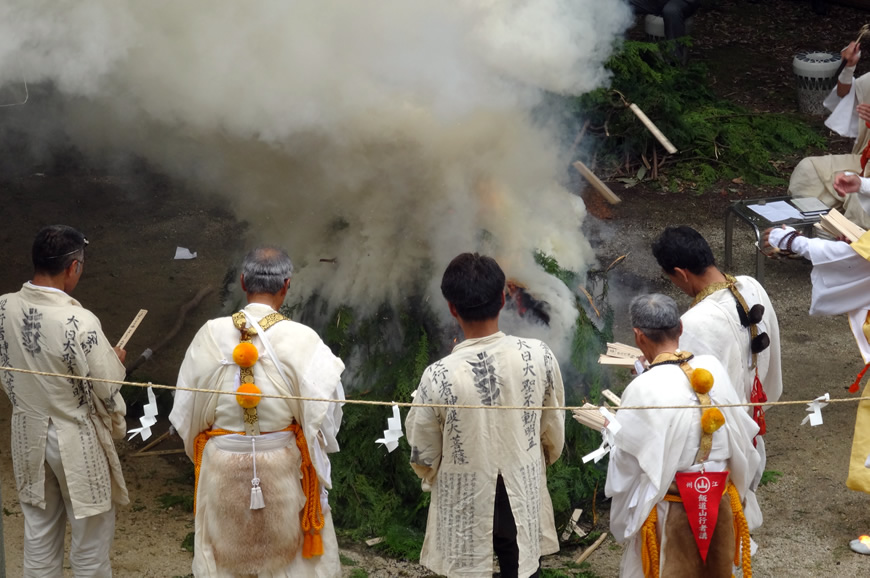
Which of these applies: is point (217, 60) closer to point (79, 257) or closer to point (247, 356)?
point (79, 257)

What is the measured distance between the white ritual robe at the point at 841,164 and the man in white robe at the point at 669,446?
13.8 ft

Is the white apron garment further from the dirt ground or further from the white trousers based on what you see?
the dirt ground

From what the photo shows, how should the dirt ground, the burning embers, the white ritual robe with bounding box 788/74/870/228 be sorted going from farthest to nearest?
the white ritual robe with bounding box 788/74/870/228 < the burning embers < the dirt ground

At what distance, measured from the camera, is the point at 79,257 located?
3.98 m

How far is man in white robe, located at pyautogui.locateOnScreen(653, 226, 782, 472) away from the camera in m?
4.04

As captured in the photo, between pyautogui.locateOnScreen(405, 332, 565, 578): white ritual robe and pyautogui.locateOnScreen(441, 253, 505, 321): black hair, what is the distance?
11 centimetres

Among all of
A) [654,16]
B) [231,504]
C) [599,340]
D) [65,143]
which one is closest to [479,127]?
[599,340]

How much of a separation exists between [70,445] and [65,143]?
6687 millimetres

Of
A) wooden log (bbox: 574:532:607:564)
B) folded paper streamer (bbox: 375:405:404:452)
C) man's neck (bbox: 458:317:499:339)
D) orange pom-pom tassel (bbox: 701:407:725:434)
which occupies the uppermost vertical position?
man's neck (bbox: 458:317:499:339)

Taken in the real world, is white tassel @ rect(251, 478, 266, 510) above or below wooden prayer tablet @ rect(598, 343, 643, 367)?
below

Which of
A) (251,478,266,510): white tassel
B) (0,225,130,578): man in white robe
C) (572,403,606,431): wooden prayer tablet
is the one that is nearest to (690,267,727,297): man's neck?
(572,403,606,431): wooden prayer tablet

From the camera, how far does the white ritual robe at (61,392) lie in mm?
3881

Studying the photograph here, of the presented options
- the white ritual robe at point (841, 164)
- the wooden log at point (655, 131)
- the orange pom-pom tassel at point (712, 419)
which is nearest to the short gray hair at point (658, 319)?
the orange pom-pom tassel at point (712, 419)

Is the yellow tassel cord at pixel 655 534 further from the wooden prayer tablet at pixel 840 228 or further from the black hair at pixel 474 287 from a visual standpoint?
the wooden prayer tablet at pixel 840 228
